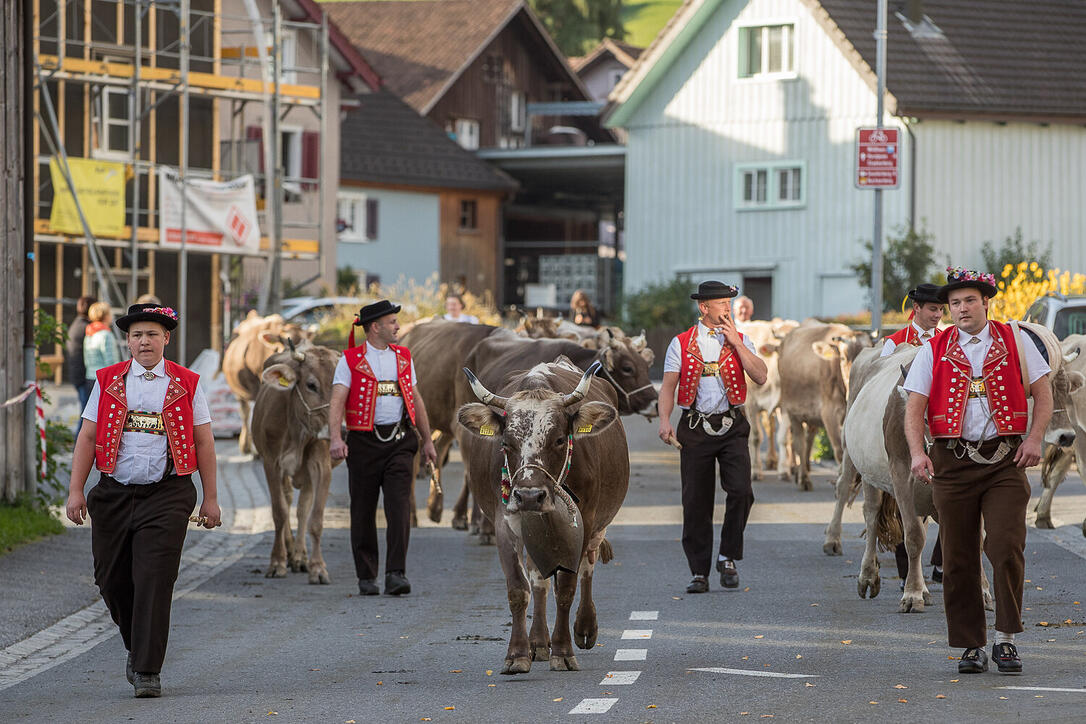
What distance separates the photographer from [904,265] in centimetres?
3988

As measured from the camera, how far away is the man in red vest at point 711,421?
1257cm

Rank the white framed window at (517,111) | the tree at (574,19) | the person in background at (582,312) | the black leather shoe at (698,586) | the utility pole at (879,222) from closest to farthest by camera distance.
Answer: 1. the black leather shoe at (698,586)
2. the person in background at (582,312)
3. the utility pole at (879,222)
4. the white framed window at (517,111)
5. the tree at (574,19)

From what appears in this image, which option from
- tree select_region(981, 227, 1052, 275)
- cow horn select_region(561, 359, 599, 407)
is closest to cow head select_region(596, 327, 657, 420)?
cow horn select_region(561, 359, 599, 407)

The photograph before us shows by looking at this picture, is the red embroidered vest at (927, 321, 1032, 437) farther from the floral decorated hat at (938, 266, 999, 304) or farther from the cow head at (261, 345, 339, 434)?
the cow head at (261, 345, 339, 434)

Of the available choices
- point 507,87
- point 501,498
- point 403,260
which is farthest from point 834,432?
point 507,87

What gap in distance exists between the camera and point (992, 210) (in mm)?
43625

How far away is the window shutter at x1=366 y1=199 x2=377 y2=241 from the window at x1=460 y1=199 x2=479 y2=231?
3314 millimetres

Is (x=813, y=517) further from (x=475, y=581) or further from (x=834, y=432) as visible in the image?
(x=475, y=581)

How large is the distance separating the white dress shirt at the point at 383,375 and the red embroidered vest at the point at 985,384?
4.81 m

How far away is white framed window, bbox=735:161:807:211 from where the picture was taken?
45.4 meters

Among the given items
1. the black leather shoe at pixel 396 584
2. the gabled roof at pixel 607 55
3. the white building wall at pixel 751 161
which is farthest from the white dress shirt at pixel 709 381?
the gabled roof at pixel 607 55

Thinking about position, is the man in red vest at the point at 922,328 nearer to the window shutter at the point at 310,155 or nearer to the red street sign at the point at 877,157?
the red street sign at the point at 877,157

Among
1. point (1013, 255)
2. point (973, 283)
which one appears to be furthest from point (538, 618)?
point (1013, 255)

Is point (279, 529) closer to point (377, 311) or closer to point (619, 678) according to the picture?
point (377, 311)
